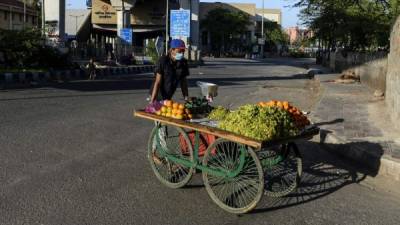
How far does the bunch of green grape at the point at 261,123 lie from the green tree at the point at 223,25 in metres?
89.0

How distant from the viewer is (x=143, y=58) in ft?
138

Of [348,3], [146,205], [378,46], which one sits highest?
[348,3]

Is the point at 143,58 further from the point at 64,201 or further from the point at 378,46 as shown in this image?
the point at 64,201

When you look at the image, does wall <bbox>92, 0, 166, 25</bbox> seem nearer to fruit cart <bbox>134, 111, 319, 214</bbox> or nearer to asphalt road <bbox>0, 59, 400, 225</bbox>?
asphalt road <bbox>0, 59, 400, 225</bbox>

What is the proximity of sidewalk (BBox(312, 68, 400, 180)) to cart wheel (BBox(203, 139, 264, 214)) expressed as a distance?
253 centimetres

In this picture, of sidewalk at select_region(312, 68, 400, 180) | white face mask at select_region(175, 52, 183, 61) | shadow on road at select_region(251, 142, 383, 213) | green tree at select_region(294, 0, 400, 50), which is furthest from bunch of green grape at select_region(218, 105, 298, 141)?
green tree at select_region(294, 0, 400, 50)

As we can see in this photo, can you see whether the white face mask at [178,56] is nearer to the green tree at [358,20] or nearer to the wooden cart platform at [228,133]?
the wooden cart platform at [228,133]

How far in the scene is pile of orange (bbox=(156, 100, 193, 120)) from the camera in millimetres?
5996

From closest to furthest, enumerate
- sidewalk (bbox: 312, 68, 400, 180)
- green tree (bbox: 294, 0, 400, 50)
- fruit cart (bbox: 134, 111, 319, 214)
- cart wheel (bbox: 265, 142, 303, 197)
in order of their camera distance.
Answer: fruit cart (bbox: 134, 111, 319, 214) → cart wheel (bbox: 265, 142, 303, 197) → sidewalk (bbox: 312, 68, 400, 180) → green tree (bbox: 294, 0, 400, 50)

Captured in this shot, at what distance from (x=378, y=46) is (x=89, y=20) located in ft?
175

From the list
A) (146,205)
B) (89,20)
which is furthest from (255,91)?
(89,20)

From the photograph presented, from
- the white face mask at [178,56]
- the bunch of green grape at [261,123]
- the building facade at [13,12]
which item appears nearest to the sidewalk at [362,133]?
the bunch of green grape at [261,123]

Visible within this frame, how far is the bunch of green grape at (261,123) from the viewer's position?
5098mm

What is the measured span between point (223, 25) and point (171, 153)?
293 ft
